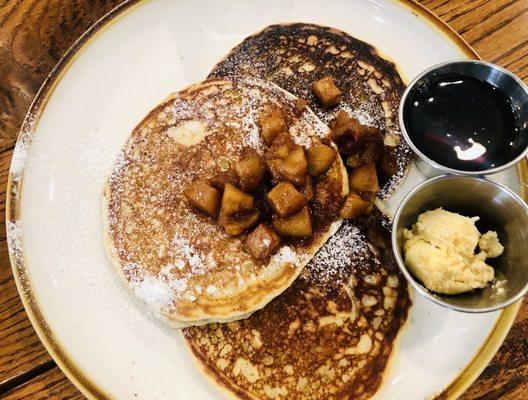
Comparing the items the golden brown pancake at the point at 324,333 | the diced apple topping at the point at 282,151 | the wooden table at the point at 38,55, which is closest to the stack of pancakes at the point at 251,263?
the golden brown pancake at the point at 324,333

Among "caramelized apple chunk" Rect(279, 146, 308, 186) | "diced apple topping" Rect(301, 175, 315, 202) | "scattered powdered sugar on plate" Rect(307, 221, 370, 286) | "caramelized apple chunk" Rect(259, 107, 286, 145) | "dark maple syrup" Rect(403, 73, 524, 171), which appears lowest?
"scattered powdered sugar on plate" Rect(307, 221, 370, 286)

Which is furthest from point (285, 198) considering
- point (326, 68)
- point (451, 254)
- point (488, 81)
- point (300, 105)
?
point (488, 81)

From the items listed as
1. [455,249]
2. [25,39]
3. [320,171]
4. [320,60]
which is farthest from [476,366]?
[25,39]

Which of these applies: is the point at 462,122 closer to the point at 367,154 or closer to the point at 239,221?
the point at 367,154

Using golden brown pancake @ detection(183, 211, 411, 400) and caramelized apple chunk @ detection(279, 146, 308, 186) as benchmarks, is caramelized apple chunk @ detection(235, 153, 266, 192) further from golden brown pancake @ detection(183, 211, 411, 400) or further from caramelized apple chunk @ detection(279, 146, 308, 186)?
golden brown pancake @ detection(183, 211, 411, 400)

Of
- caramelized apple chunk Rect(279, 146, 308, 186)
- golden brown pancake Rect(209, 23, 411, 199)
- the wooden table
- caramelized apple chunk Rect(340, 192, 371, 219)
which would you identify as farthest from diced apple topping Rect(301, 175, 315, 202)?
the wooden table

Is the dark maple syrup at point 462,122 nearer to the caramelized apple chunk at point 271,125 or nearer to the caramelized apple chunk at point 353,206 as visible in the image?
the caramelized apple chunk at point 353,206
